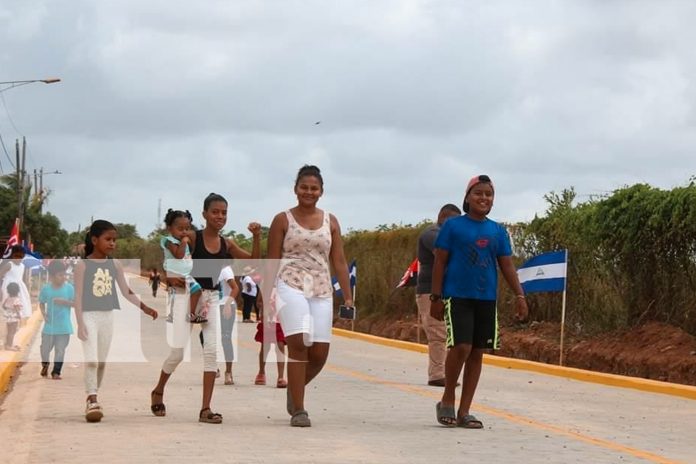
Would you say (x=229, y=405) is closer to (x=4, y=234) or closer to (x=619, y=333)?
(x=619, y=333)

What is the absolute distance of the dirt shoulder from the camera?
19141 millimetres

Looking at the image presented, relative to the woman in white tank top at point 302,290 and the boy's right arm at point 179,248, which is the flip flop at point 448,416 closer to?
the woman in white tank top at point 302,290

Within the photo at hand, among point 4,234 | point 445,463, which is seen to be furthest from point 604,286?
point 4,234

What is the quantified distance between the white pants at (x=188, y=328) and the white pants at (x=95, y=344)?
0.56 m

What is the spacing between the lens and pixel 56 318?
57.0 feet

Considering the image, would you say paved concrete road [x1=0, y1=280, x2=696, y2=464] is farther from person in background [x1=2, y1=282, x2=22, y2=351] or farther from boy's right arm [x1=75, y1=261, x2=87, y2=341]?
person in background [x1=2, y1=282, x2=22, y2=351]

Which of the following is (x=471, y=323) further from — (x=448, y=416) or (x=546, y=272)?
(x=546, y=272)

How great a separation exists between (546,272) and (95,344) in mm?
11595

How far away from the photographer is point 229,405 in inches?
516

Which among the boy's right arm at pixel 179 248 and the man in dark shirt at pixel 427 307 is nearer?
the boy's right arm at pixel 179 248

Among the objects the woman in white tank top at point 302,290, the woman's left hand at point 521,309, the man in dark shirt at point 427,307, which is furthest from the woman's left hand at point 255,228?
the man in dark shirt at point 427,307

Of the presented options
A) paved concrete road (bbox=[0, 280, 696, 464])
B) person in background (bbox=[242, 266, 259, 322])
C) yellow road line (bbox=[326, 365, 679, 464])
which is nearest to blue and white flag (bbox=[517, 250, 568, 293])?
paved concrete road (bbox=[0, 280, 696, 464])

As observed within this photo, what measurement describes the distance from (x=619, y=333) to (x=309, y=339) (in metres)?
11.9

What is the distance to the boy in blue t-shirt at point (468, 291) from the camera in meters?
11.1
